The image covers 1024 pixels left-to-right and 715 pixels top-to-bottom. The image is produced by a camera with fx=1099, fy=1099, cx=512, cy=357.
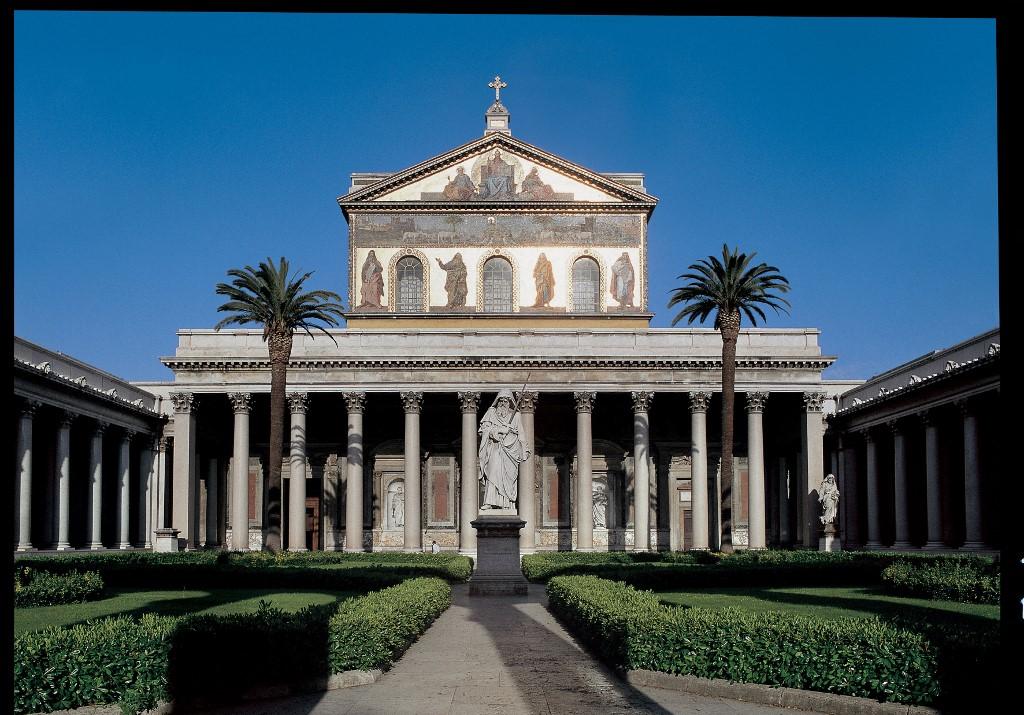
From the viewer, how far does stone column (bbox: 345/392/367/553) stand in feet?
160

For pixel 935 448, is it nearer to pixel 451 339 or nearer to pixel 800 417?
pixel 800 417

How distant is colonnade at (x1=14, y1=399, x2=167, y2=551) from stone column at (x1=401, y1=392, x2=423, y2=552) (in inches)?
524

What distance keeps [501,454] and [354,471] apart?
76.2ft

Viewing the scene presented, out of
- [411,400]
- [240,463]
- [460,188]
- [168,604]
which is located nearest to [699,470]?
[411,400]

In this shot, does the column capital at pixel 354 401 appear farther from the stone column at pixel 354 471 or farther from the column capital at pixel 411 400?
the column capital at pixel 411 400

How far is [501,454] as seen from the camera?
26.8 metres

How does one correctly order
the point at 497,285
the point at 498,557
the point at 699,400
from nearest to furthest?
the point at 498,557
the point at 699,400
the point at 497,285

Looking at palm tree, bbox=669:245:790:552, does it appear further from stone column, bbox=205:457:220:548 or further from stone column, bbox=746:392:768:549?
stone column, bbox=205:457:220:548

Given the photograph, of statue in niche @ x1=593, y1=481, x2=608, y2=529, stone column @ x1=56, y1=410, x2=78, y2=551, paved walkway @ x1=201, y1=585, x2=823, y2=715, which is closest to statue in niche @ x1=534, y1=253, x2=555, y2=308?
statue in niche @ x1=593, y1=481, x2=608, y2=529

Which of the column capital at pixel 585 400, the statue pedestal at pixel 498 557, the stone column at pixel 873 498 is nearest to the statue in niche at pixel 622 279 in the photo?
the column capital at pixel 585 400

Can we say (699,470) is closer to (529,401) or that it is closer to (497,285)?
(529,401)

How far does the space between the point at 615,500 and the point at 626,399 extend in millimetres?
6396

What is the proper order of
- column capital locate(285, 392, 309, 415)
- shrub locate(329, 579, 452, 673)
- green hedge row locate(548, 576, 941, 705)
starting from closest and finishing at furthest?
green hedge row locate(548, 576, 941, 705), shrub locate(329, 579, 452, 673), column capital locate(285, 392, 309, 415)

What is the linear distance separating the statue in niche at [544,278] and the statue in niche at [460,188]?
4806 mm
